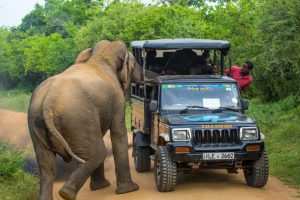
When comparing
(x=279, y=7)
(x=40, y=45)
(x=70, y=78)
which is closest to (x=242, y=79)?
(x=279, y=7)

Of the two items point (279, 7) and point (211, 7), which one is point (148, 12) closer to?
point (211, 7)

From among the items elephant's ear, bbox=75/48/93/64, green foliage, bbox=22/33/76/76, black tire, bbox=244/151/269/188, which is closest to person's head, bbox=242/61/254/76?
elephant's ear, bbox=75/48/93/64

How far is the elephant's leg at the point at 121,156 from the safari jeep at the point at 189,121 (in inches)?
19.8

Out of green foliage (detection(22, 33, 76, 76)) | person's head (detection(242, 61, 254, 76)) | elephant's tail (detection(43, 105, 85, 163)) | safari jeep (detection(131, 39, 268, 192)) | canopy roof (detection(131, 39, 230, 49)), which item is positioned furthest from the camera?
green foliage (detection(22, 33, 76, 76))

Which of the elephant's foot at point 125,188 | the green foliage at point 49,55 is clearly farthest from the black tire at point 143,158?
the green foliage at point 49,55

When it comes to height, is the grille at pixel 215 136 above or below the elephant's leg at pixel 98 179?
above

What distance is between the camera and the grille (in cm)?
1000

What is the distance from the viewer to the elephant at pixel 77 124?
30.2 ft

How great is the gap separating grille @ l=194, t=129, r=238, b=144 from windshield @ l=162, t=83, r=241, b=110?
1062 mm

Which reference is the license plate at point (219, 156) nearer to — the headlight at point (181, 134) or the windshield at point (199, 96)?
the headlight at point (181, 134)

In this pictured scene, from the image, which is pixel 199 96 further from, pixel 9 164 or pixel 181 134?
pixel 9 164

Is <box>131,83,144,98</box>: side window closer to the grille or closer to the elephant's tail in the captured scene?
the grille

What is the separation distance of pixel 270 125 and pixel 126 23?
1393cm

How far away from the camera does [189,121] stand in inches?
401
